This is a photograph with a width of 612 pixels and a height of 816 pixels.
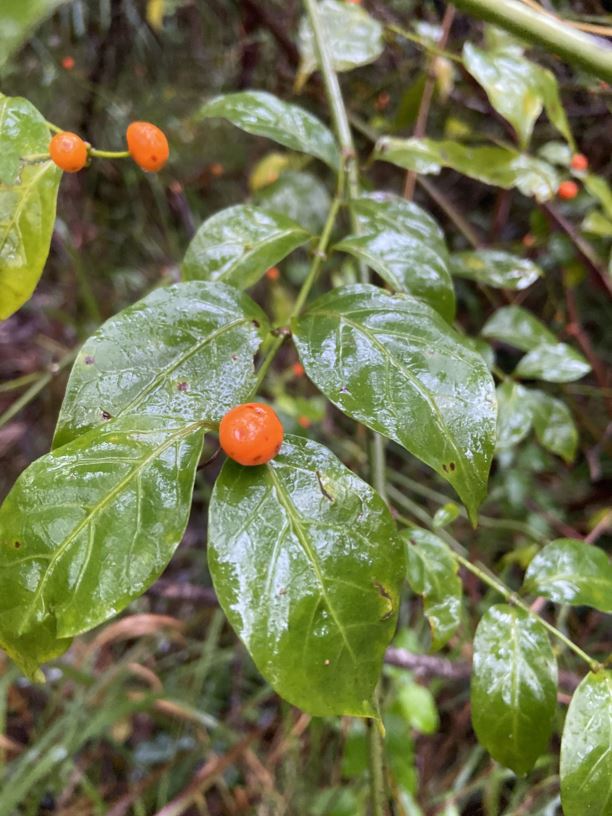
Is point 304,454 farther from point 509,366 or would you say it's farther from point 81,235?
point 81,235

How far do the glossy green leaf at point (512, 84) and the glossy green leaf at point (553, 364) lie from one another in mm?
295

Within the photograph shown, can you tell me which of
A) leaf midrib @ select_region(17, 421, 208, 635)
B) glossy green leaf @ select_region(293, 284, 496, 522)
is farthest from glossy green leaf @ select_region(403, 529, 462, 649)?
leaf midrib @ select_region(17, 421, 208, 635)

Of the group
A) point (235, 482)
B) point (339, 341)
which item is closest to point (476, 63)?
point (339, 341)

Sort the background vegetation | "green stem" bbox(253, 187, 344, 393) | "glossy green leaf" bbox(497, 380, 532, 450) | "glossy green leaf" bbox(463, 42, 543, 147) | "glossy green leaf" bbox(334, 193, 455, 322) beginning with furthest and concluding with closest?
the background vegetation
"glossy green leaf" bbox(497, 380, 532, 450)
"glossy green leaf" bbox(463, 42, 543, 147)
"glossy green leaf" bbox(334, 193, 455, 322)
"green stem" bbox(253, 187, 344, 393)

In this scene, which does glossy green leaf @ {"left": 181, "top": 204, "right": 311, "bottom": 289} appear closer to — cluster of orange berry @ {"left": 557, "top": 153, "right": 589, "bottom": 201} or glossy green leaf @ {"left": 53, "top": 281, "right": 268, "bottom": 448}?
glossy green leaf @ {"left": 53, "top": 281, "right": 268, "bottom": 448}

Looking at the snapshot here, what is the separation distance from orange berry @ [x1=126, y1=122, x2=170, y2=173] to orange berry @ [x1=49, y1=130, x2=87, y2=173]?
51mm

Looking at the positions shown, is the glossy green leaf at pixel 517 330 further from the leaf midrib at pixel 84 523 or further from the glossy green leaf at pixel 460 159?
the leaf midrib at pixel 84 523

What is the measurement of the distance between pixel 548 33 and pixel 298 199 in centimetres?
51

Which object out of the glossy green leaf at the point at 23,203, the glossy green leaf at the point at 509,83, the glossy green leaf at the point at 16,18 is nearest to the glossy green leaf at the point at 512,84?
the glossy green leaf at the point at 509,83

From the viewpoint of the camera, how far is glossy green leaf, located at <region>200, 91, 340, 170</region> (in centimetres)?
65

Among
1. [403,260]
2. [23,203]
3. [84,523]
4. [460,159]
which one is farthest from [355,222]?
[84,523]

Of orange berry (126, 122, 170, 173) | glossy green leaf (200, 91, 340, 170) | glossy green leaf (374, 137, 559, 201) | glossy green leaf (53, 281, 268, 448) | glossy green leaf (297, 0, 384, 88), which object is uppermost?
glossy green leaf (297, 0, 384, 88)

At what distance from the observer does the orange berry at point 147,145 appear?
49 centimetres

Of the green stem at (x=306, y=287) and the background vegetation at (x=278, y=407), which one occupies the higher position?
the green stem at (x=306, y=287)
